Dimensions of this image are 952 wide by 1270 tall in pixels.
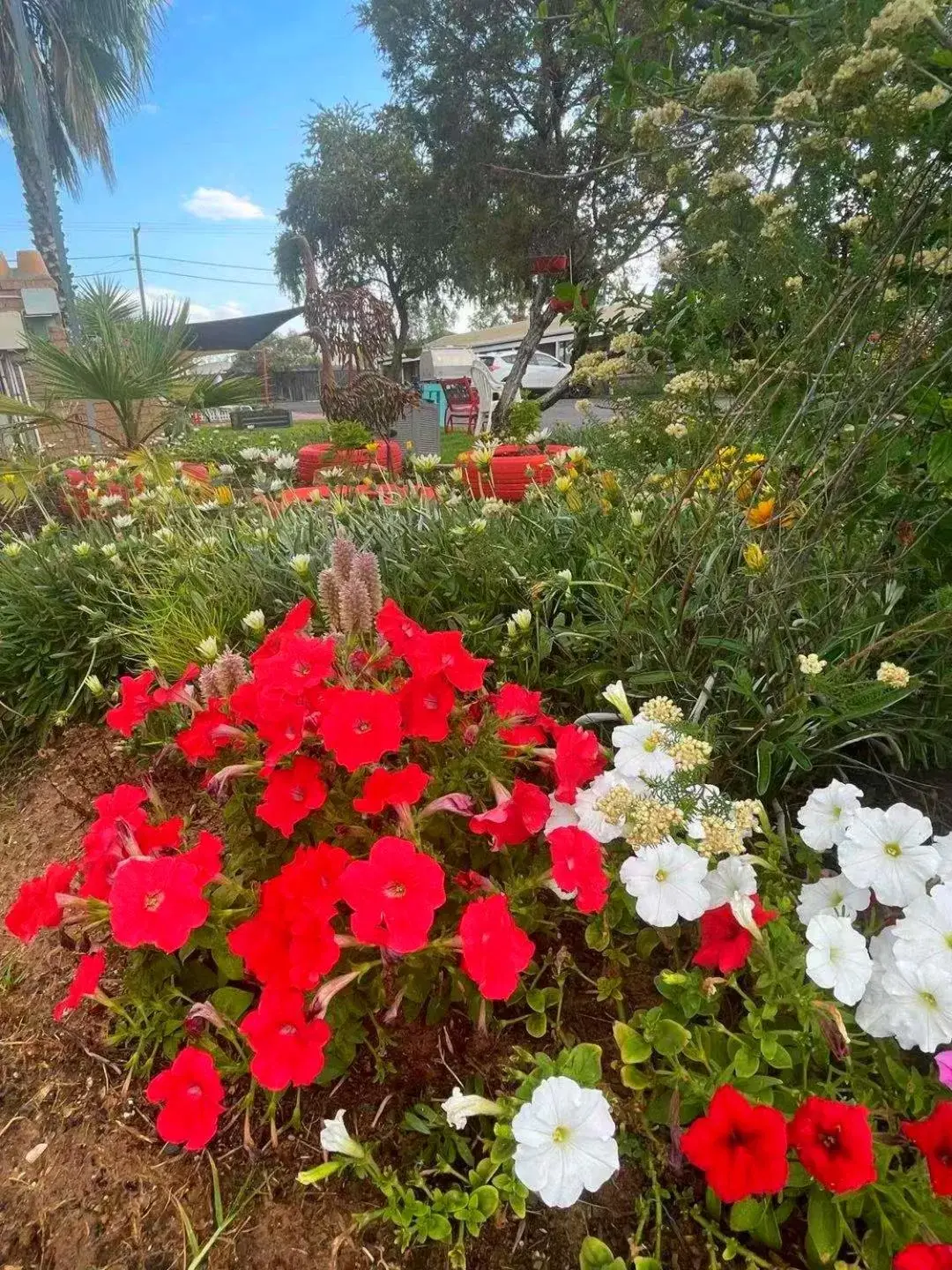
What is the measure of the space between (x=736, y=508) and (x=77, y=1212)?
1.83m

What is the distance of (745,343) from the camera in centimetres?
209

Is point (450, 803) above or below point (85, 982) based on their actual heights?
above

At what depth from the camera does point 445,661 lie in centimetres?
110

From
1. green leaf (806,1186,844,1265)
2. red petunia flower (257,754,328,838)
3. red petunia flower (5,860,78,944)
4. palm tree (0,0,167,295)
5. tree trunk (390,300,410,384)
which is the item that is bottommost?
green leaf (806,1186,844,1265)

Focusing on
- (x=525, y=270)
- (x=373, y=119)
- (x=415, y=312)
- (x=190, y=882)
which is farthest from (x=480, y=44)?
(x=190, y=882)

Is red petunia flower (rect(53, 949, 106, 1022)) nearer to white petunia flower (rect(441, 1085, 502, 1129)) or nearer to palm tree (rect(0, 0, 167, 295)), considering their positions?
white petunia flower (rect(441, 1085, 502, 1129))

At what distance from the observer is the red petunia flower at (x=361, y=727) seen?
3.18ft

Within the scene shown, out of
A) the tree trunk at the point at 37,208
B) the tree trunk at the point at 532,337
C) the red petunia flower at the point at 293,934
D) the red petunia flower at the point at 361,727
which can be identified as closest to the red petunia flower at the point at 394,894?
Answer: the red petunia flower at the point at 293,934

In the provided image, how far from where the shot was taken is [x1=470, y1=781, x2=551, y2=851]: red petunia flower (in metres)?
1.01

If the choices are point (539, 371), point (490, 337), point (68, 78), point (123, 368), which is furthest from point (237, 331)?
point (123, 368)

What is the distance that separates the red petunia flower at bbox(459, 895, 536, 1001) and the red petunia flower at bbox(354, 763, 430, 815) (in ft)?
0.63

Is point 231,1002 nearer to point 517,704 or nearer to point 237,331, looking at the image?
point 517,704

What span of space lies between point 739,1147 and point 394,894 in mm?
443

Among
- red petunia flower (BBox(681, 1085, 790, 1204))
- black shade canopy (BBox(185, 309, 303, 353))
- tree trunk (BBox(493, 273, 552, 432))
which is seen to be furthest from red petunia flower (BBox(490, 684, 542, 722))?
black shade canopy (BBox(185, 309, 303, 353))
